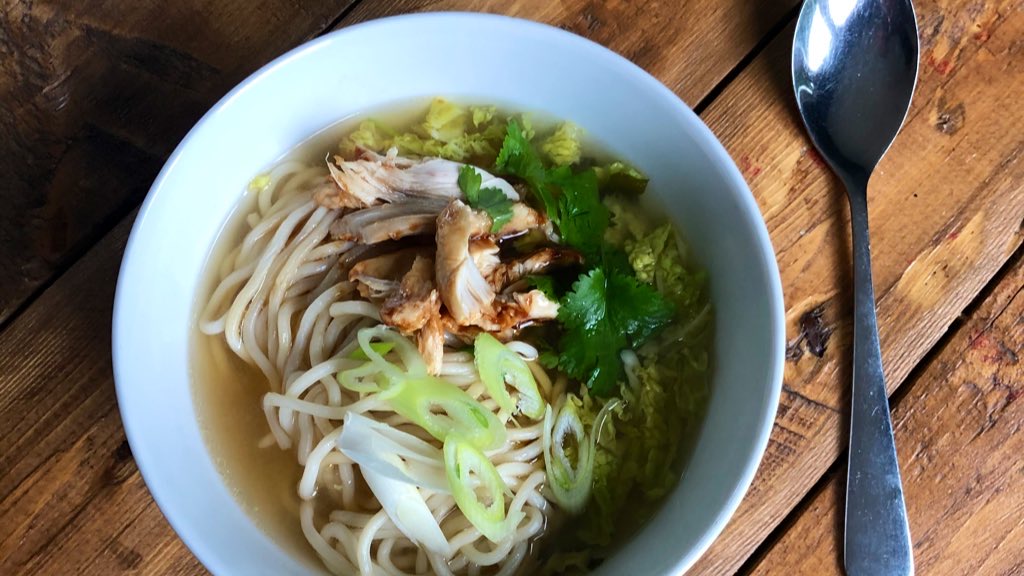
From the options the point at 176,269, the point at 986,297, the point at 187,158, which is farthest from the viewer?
the point at 986,297

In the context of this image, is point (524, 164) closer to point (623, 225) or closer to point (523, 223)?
point (523, 223)

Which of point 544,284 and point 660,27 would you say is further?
point 660,27

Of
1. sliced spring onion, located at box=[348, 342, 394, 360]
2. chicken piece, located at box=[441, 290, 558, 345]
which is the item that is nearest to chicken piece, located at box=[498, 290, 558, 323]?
chicken piece, located at box=[441, 290, 558, 345]

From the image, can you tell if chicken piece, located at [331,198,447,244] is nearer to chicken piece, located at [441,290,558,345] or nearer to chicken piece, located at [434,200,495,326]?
chicken piece, located at [434,200,495,326]

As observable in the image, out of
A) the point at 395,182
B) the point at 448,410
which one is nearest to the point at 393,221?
the point at 395,182

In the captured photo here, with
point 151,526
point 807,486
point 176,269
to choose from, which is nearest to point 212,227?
point 176,269

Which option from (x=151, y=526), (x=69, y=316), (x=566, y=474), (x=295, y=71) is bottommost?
(x=151, y=526)

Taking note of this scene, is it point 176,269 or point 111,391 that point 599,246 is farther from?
point 111,391
